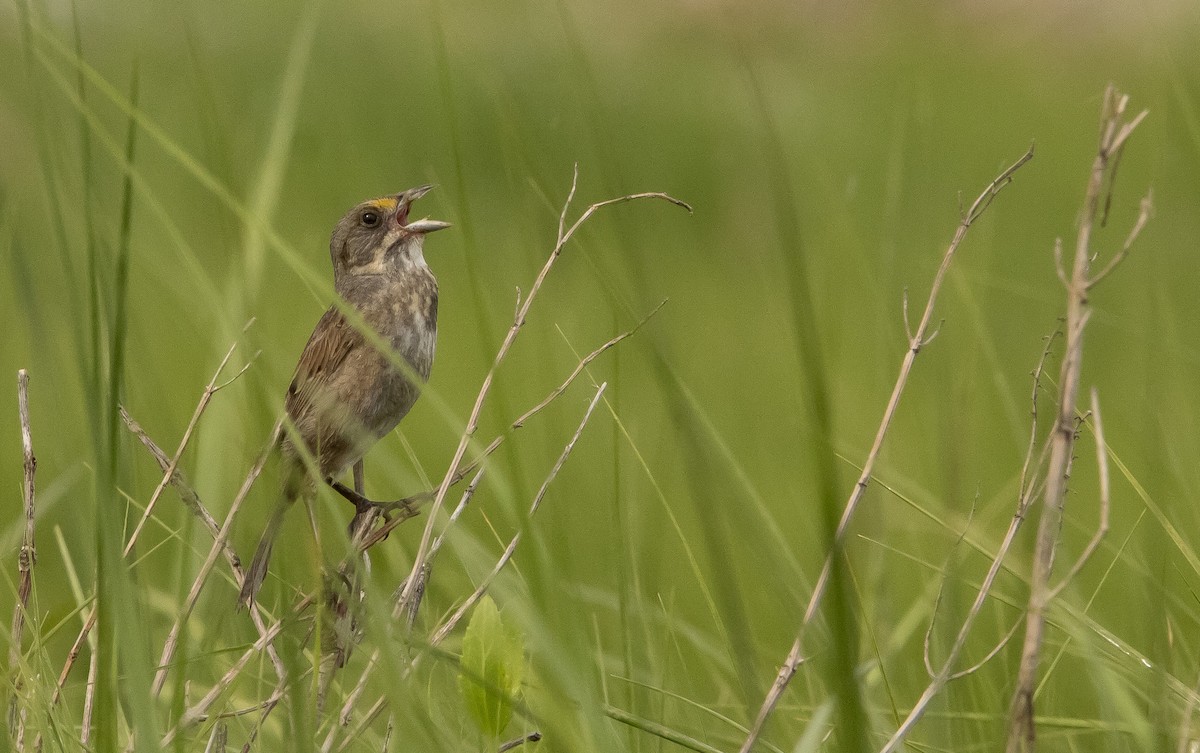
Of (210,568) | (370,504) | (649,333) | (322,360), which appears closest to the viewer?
(649,333)

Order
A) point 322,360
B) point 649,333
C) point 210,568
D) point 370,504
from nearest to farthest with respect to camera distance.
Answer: point 649,333 → point 210,568 → point 370,504 → point 322,360

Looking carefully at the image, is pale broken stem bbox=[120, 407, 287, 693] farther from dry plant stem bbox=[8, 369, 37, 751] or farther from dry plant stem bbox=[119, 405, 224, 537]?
dry plant stem bbox=[8, 369, 37, 751]

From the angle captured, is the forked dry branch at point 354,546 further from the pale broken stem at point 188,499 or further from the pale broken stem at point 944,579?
the pale broken stem at point 944,579

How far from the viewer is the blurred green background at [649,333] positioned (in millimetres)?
1713

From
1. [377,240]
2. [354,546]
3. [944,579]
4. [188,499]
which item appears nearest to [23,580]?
[188,499]

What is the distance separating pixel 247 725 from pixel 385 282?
1.37 m

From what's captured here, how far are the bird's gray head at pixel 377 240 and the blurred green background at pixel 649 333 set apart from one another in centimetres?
21

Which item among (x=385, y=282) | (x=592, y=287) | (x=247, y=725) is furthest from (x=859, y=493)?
(x=592, y=287)

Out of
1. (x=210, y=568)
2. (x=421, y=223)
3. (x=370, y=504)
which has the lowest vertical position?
(x=370, y=504)

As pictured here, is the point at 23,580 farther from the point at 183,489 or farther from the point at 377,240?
the point at 377,240

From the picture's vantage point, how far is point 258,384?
1612mm

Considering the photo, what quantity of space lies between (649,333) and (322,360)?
2.32 m

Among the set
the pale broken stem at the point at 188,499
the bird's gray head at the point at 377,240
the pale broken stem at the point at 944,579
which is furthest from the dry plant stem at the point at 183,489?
the bird's gray head at the point at 377,240

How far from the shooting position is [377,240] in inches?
153
